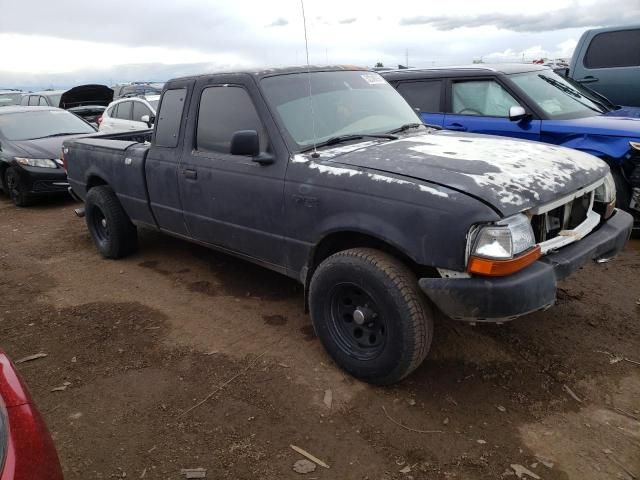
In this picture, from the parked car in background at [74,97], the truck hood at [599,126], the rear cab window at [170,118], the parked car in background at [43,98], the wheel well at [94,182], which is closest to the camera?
the rear cab window at [170,118]

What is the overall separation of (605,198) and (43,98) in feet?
52.7

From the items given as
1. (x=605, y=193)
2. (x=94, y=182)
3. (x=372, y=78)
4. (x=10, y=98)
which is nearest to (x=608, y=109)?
(x=605, y=193)

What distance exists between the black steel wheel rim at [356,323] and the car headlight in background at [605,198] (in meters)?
1.70

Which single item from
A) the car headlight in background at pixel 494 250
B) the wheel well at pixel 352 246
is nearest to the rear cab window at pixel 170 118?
the wheel well at pixel 352 246

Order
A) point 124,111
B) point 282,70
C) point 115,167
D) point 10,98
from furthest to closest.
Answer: point 10,98, point 124,111, point 115,167, point 282,70

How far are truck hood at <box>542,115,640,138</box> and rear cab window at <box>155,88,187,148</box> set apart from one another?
12.0ft

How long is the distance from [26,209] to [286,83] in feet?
21.4

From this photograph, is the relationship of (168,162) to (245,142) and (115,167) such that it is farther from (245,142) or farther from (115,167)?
(245,142)

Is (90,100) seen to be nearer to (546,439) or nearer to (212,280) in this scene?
(212,280)

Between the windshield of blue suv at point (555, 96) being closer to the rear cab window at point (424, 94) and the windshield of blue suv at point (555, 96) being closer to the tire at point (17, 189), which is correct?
the rear cab window at point (424, 94)

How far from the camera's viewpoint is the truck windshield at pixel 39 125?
870cm

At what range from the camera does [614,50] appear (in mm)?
7391

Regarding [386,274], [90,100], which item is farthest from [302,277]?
[90,100]

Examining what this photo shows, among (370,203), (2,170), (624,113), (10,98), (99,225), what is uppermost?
(10,98)
